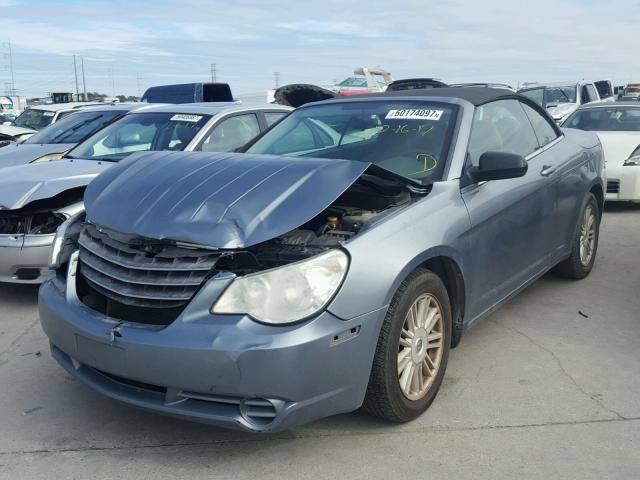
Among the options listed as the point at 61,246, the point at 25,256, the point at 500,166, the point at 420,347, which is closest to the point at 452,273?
the point at 420,347

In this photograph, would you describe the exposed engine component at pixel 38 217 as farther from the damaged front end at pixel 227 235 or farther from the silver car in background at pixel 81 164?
the damaged front end at pixel 227 235

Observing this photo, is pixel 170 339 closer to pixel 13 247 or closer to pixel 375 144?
pixel 375 144

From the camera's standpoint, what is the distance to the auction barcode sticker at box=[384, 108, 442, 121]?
4.13 m

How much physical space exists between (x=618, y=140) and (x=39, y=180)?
7.24 m

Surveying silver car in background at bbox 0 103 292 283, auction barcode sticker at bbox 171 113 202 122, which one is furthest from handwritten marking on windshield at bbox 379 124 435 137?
auction barcode sticker at bbox 171 113 202 122

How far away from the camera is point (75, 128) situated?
823 cm

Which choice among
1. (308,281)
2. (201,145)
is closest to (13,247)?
(201,145)

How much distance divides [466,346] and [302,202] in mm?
1828

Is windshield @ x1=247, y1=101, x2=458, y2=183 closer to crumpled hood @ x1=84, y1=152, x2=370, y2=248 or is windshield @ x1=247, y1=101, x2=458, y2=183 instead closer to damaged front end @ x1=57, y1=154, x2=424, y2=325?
damaged front end @ x1=57, y1=154, x2=424, y2=325

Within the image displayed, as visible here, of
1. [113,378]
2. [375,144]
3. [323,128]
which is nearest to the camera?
[113,378]

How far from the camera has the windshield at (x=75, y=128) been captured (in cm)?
802

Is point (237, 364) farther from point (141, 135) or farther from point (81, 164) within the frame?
point (141, 135)

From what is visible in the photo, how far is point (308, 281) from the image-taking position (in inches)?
109

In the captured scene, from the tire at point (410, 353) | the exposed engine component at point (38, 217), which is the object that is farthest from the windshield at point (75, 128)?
the tire at point (410, 353)
